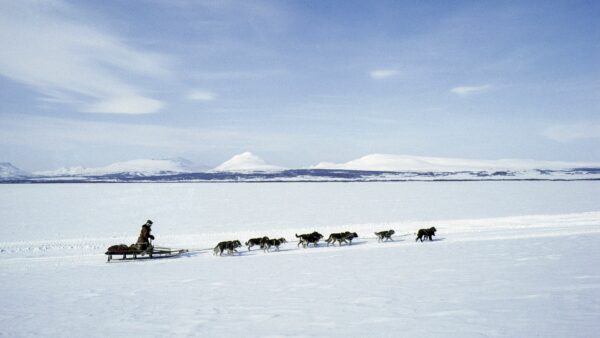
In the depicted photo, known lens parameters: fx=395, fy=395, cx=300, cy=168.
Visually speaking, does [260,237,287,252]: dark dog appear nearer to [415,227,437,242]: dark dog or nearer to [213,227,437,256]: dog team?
[213,227,437,256]: dog team

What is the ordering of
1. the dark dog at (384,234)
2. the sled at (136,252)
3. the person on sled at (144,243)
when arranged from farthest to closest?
the dark dog at (384,234) → the person on sled at (144,243) → the sled at (136,252)

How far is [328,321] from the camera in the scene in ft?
20.4

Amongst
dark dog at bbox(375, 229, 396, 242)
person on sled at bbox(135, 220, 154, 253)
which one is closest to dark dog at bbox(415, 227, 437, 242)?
dark dog at bbox(375, 229, 396, 242)

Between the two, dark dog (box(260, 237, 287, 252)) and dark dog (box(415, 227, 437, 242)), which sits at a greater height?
dark dog (box(415, 227, 437, 242))

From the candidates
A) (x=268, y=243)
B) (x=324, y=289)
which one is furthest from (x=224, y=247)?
(x=324, y=289)

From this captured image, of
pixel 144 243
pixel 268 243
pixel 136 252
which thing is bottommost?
pixel 136 252

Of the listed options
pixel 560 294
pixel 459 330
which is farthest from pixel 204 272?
pixel 560 294

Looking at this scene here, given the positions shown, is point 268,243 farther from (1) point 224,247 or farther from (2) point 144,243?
(2) point 144,243

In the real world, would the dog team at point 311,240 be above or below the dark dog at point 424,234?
below

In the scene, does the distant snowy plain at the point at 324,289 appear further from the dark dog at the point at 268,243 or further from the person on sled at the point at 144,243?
the person on sled at the point at 144,243

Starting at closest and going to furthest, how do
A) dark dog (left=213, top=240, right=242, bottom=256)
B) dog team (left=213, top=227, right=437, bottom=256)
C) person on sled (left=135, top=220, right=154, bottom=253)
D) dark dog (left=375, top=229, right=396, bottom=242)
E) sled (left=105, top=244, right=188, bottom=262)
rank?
1. sled (left=105, top=244, right=188, bottom=262)
2. person on sled (left=135, top=220, right=154, bottom=253)
3. dark dog (left=213, top=240, right=242, bottom=256)
4. dog team (left=213, top=227, right=437, bottom=256)
5. dark dog (left=375, top=229, right=396, bottom=242)

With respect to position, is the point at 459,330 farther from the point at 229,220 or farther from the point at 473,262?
the point at 229,220

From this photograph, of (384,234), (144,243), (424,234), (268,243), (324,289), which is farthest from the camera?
(384,234)

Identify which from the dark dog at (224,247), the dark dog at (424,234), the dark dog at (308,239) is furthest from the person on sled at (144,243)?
the dark dog at (424,234)
